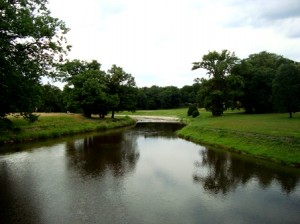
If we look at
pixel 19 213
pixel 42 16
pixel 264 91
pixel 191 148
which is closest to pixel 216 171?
pixel 191 148

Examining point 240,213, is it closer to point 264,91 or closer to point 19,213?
point 19,213

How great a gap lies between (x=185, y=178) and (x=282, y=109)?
31.8m

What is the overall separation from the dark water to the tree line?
5511mm

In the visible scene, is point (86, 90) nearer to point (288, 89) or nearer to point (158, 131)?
point (158, 131)

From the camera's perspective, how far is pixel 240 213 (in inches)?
578

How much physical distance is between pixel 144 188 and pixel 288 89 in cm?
3566

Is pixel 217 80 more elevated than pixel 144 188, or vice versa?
pixel 217 80

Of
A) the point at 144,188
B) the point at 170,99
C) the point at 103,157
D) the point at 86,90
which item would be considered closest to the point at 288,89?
the point at 103,157

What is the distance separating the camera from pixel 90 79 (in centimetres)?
6619

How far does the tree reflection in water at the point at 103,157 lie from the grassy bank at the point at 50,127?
814 centimetres

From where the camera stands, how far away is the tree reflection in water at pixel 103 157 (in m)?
24.0

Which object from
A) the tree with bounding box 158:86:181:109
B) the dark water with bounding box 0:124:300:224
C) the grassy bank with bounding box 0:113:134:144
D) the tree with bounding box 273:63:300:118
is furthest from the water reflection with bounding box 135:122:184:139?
the tree with bounding box 158:86:181:109

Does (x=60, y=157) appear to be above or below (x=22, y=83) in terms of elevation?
below

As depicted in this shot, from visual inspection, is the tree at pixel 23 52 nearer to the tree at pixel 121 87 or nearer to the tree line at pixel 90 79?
the tree line at pixel 90 79
